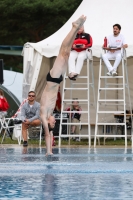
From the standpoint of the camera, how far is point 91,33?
22656 mm

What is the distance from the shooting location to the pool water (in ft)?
26.2

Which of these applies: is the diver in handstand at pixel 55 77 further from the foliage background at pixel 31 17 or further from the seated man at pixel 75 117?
the foliage background at pixel 31 17

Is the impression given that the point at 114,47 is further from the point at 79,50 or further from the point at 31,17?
the point at 31,17

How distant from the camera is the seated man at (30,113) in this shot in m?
20.7

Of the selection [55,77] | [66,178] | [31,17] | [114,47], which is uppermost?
[31,17]

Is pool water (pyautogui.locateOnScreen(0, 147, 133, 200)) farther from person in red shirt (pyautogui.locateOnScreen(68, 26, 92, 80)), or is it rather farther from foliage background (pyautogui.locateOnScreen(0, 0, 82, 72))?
foliage background (pyautogui.locateOnScreen(0, 0, 82, 72))

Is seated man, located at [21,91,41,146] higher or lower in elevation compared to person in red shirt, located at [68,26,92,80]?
lower

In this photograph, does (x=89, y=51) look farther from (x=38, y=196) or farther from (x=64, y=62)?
(x=38, y=196)

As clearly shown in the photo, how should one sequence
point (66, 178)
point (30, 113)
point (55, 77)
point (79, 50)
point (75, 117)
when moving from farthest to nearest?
point (75, 117) → point (30, 113) → point (79, 50) → point (55, 77) → point (66, 178)

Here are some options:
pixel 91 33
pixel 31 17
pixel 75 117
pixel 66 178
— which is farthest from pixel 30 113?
pixel 31 17

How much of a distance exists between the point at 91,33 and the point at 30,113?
11.0ft

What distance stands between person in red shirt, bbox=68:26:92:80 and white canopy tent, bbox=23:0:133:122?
1.69 meters

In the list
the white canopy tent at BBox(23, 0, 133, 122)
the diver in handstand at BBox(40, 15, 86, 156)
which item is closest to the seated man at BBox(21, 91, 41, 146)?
the white canopy tent at BBox(23, 0, 133, 122)

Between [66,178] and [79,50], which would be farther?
[79,50]
